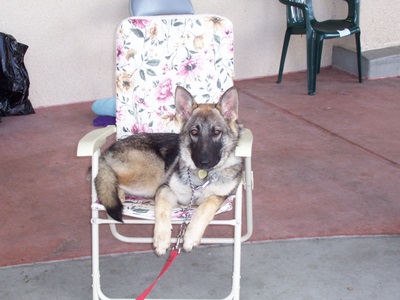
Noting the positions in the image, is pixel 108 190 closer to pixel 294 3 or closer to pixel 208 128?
pixel 208 128

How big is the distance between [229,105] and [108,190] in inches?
25.7

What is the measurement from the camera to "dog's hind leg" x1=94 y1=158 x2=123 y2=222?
8.42 ft

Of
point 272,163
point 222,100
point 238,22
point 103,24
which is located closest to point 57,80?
point 103,24

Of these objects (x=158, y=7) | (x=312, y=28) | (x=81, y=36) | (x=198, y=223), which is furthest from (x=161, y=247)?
(x=312, y=28)

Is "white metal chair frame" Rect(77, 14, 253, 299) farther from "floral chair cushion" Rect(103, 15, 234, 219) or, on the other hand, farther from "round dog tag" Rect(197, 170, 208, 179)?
"floral chair cushion" Rect(103, 15, 234, 219)

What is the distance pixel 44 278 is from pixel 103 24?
3358 millimetres

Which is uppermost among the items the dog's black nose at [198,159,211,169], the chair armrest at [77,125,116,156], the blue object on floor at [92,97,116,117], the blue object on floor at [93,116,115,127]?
the chair armrest at [77,125,116,156]

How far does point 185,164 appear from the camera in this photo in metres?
2.84

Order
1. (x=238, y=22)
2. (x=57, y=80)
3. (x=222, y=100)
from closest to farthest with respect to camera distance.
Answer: (x=222, y=100)
(x=57, y=80)
(x=238, y=22)

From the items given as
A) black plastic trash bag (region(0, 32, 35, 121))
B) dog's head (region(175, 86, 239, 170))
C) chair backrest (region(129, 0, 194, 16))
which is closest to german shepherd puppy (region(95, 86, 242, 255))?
dog's head (region(175, 86, 239, 170))

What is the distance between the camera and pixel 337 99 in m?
5.98

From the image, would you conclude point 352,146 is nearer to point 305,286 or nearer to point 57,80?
point 305,286

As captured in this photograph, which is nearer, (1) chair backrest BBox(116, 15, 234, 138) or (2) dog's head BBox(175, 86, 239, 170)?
(2) dog's head BBox(175, 86, 239, 170)

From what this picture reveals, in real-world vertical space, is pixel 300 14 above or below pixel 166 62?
below
